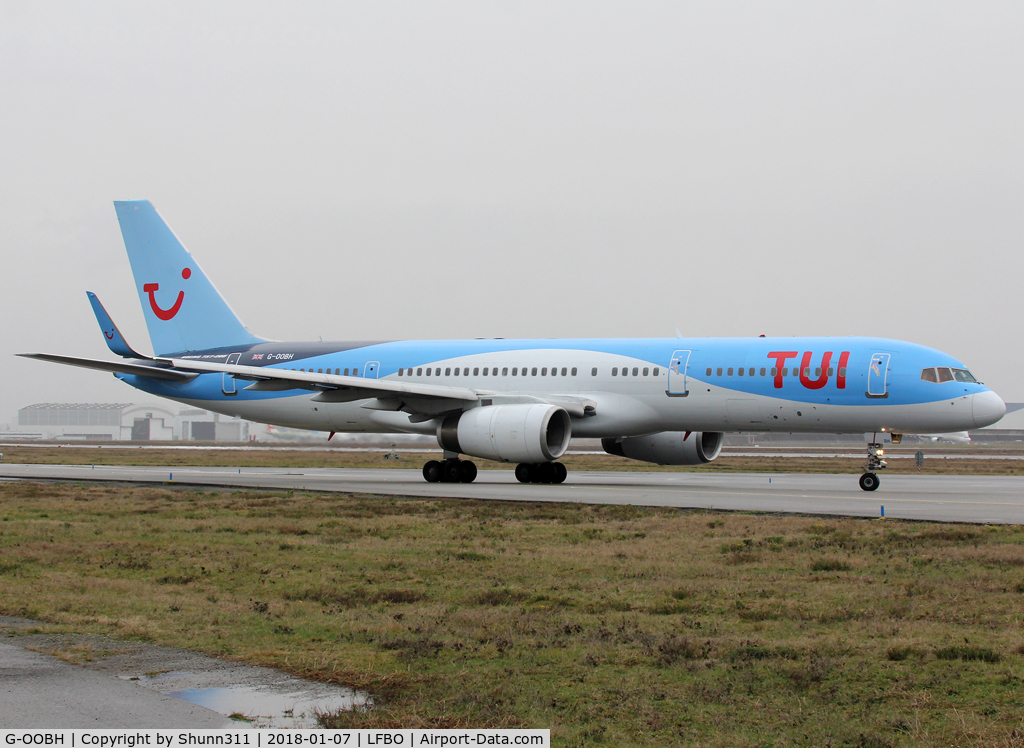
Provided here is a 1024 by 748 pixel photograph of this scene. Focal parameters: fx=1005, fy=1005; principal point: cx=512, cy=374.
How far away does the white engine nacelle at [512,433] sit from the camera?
82.9 feet

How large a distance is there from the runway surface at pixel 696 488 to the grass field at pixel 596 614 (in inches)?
141

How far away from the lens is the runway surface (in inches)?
772

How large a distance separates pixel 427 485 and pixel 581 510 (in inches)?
366

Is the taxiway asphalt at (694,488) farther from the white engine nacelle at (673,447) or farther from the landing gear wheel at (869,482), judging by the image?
the white engine nacelle at (673,447)

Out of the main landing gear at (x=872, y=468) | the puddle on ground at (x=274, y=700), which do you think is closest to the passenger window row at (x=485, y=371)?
the main landing gear at (x=872, y=468)

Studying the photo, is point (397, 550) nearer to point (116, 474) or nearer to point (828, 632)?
point (828, 632)

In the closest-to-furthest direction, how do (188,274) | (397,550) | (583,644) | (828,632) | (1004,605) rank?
(583,644) → (828,632) → (1004,605) → (397,550) → (188,274)

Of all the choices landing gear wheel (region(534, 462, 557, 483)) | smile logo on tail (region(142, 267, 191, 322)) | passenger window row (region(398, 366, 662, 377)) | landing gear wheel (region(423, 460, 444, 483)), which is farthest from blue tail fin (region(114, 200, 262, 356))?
landing gear wheel (region(534, 462, 557, 483))

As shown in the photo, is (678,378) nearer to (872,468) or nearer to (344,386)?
(872,468)

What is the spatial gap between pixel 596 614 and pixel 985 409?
19100 millimetres

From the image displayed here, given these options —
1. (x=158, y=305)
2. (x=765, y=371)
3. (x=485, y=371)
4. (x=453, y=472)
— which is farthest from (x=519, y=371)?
(x=158, y=305)

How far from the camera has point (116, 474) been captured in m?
32.3

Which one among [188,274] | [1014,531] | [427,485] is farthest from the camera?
[188,274]

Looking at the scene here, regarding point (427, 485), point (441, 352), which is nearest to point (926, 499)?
point (427, 485)
